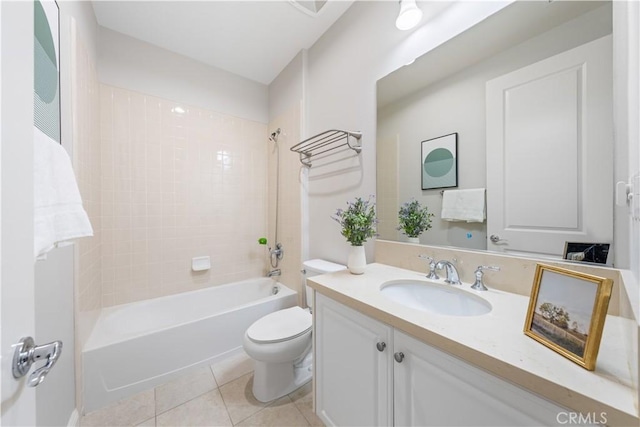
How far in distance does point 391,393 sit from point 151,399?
152 centimetres

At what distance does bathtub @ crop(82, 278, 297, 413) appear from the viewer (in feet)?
4.43

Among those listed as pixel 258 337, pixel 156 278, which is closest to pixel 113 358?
pixel 156 278

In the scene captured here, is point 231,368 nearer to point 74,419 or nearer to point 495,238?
point 74,419

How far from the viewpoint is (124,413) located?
1294 millimetres

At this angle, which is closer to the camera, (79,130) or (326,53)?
(79,130)

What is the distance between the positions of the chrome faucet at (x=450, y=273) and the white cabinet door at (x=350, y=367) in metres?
0.44

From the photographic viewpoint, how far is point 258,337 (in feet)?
4.43

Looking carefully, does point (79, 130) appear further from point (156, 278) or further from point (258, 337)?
point (258, 337)

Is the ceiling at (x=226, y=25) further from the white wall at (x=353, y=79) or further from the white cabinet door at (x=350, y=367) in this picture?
the white cabinet door at (x=350, y=367)

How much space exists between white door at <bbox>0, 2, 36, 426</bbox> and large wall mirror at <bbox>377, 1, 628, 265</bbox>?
1385 millimetres

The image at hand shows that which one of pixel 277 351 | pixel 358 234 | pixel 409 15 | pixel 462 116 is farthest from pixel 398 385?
pixel 409 15

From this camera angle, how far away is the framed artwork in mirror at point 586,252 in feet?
2.43

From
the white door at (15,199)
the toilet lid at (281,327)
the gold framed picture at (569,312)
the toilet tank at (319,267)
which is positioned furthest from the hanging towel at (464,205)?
the white door at (15,199)

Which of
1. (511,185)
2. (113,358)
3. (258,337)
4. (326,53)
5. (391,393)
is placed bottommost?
(113,358)
